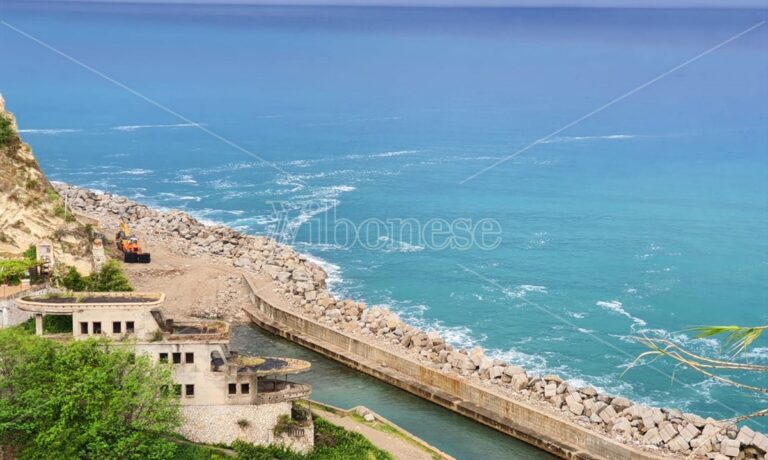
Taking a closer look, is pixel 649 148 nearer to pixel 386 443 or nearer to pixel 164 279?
pixel 164 279

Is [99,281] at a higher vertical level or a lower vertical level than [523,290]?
higher

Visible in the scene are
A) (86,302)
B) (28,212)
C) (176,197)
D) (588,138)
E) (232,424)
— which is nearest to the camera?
(86,302)

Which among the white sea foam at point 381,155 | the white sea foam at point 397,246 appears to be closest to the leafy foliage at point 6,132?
the white sea foam at point 397,246

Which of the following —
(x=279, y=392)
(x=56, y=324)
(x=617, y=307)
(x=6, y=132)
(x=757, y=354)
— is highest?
(x=6, y=132)

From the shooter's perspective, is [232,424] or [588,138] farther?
[588,138]

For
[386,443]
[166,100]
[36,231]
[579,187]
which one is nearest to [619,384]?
[386,443]

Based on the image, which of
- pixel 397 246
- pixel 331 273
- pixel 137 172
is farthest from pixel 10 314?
pixel 137 172

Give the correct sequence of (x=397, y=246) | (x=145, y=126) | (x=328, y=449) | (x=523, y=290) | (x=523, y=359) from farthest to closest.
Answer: (x=145, y=126) < (x=397, y=246) < (x=523, y=290) < (x=523, y=359) < (x=328, y=449)

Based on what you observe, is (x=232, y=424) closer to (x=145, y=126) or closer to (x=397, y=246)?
(x=397, y=246)
